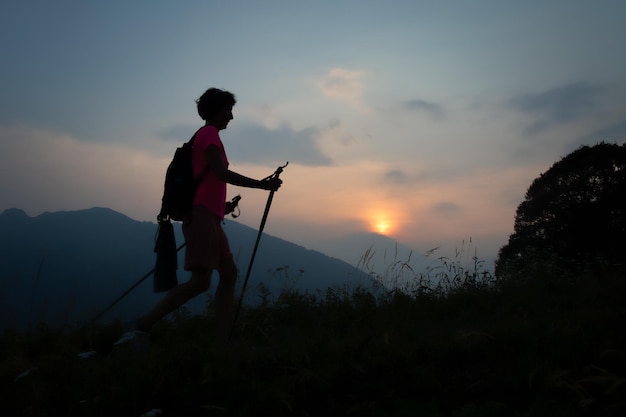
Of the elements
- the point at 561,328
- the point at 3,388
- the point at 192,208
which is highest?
the point at 192,208

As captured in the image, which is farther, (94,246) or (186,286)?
(94,246)

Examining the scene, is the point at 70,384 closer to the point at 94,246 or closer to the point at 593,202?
the point at 593,202

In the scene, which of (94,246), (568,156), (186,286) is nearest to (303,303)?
(186,286)

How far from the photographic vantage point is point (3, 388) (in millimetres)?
3229

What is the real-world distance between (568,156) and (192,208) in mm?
18002

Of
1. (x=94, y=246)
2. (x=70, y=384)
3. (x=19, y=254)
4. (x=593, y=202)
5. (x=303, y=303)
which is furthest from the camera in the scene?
(x=94, y=246)

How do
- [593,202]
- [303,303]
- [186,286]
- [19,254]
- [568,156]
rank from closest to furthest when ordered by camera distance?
[186,286] → [303,303] → [593,202] → [568,156] → [19,254]

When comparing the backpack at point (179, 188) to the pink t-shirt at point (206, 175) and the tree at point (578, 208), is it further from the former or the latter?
A: the tree at point (578, 208)

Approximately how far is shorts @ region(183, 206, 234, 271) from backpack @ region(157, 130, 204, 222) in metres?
0.12

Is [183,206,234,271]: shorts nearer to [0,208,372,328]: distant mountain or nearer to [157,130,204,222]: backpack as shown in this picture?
[157,130,204,222]: backpack

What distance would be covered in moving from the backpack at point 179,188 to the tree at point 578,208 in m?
13.9

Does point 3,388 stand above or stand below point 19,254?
above

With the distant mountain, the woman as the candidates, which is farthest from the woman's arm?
the distant mountain

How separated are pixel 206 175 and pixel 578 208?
16450mm
